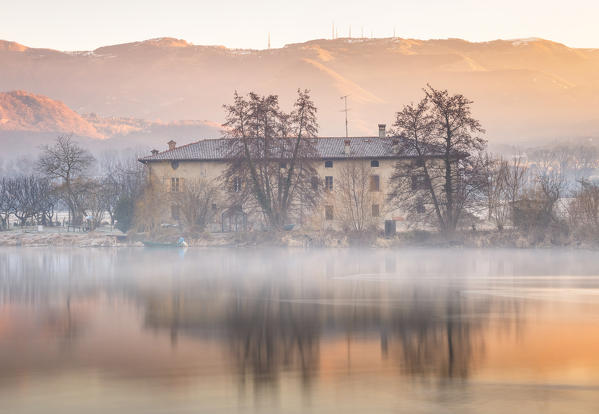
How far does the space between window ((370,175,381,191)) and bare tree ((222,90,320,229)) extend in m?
6.47

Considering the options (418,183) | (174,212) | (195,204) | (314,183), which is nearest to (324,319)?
(418,183)

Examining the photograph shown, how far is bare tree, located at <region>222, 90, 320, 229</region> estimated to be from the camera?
2496 inches

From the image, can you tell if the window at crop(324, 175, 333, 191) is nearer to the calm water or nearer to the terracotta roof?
the terracotta roof

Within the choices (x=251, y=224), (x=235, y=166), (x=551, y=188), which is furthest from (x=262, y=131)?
(x=551, y=188)

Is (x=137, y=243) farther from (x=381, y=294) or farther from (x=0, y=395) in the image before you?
(x=0, y=395)

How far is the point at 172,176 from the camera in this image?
7131 centimetres

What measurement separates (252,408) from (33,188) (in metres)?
74.3

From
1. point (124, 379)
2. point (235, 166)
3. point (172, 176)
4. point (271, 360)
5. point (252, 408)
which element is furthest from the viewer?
point (172, 176)

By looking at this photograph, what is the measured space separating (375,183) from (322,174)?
200 inches

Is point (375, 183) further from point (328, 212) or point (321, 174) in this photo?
point (328, 212)

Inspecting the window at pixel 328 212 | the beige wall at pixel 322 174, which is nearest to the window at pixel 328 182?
the beige wall at pixel 322 174

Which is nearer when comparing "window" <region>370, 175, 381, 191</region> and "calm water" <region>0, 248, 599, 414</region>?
"calm water" <region>0, 248, 599, 414</region>

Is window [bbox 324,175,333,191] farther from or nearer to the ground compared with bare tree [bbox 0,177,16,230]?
farther from the ground

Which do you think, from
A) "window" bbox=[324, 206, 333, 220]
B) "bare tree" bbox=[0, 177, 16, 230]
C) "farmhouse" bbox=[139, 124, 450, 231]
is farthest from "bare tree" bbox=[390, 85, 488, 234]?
"bare tree" bbox=[0, 177, 16, 230]
